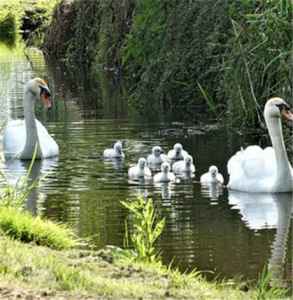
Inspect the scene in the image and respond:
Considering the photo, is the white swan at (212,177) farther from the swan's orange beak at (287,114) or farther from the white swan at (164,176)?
the swan's orange beak at (287,114)

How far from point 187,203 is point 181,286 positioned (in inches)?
207

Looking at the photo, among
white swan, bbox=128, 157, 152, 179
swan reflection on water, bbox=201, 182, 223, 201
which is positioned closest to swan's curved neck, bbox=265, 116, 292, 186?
swan reflection on water, bbox=201, 182, 223, 201

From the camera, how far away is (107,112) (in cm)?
2280

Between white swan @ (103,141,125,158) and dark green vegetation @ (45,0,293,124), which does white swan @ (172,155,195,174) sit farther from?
dark green vegetation @ (45,0,293,124)

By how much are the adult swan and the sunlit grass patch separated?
5130mm

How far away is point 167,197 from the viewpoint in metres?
12.9

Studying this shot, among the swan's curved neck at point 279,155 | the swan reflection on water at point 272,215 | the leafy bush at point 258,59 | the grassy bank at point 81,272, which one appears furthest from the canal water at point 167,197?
the grassy bank at point 81,272

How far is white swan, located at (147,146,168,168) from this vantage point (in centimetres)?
1558

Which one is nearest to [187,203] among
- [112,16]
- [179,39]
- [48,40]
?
[179,39]

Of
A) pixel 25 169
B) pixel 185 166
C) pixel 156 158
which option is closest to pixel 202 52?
pixel 156 158

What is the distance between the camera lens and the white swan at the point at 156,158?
15584mm

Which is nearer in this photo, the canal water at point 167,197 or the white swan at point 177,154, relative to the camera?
the canal water at point 167,197

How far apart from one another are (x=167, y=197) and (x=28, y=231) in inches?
181

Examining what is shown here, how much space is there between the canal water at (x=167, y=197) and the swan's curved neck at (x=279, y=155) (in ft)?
0.80
